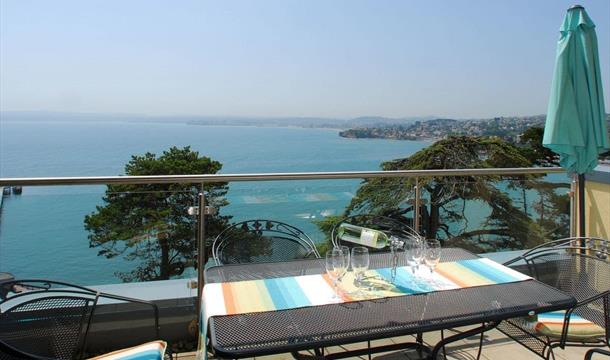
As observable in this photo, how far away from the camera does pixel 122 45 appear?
25.0 meters

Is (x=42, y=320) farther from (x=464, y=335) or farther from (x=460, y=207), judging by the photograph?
(x=460, y=207)

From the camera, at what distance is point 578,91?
12.1 ft

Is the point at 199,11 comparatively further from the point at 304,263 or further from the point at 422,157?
the point at 304,263

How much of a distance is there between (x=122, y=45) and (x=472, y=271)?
86.1 feet

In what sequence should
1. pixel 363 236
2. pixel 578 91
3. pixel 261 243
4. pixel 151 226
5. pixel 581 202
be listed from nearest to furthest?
1. pixel 261 243
2. pixel 363 236
3. pixel 151 226
4. pixel 578 91
5. pixel 581 202

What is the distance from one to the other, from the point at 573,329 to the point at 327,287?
1418 millimetres

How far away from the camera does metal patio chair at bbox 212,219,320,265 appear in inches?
115

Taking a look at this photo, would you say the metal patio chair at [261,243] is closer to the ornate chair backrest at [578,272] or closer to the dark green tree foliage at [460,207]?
the dark green tree foliage at [460,207]

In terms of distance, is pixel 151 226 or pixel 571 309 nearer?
pixel 571 309

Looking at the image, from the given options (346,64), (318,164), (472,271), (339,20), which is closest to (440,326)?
(472,271)

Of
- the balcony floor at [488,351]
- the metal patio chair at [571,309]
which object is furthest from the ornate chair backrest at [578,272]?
the balcony floor at [488,351]

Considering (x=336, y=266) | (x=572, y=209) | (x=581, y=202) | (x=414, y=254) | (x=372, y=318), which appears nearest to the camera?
(x=372, y=318)

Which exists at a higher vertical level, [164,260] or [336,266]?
[336,266]

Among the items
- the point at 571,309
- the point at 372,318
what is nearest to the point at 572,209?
the point at 571,309
